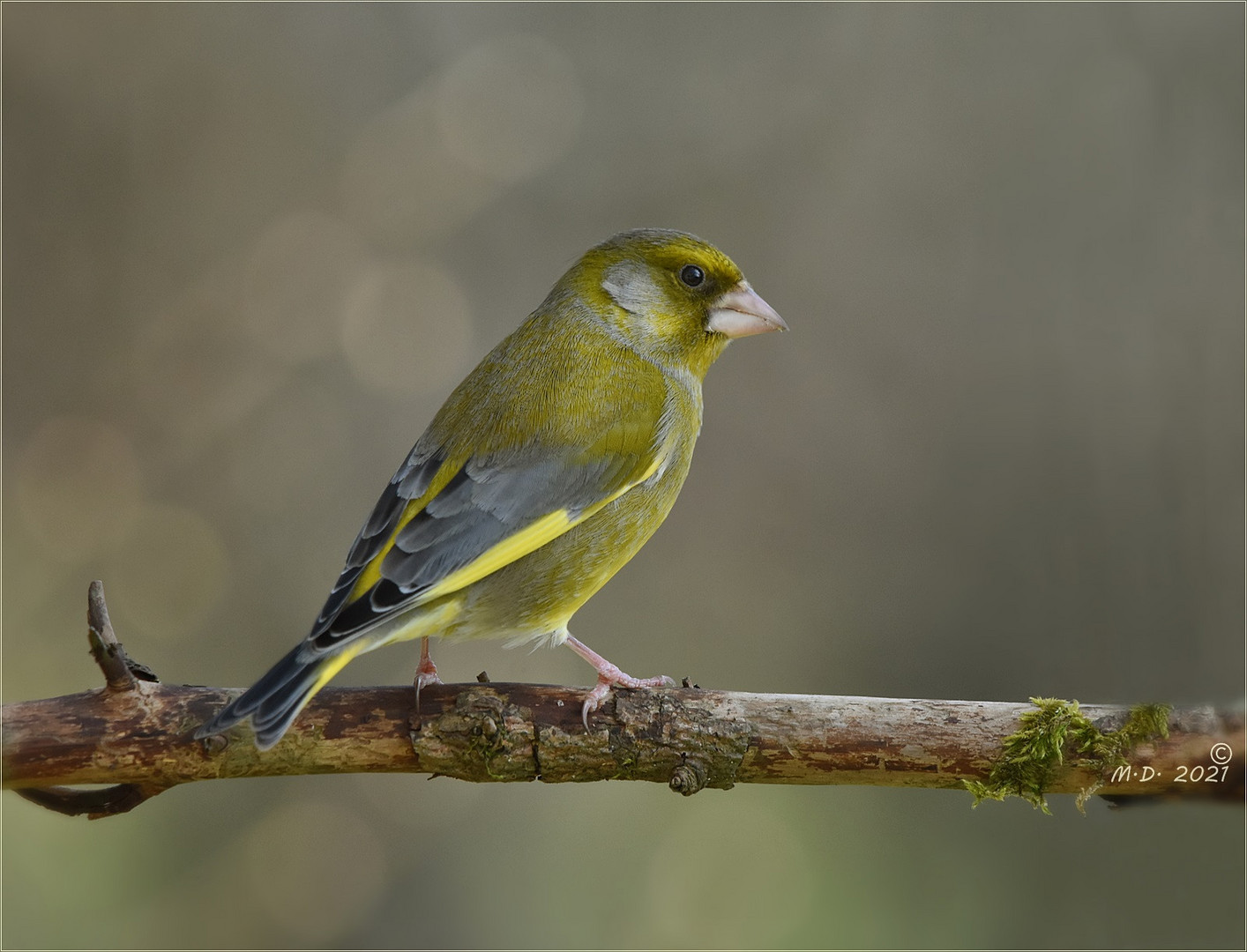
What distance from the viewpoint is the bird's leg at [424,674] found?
9.00 feet

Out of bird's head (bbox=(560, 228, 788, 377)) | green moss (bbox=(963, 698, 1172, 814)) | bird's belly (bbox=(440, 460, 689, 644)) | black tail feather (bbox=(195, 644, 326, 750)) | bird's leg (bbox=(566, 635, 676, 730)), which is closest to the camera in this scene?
black tail feather (bbox=(195, 644, 326, 750))

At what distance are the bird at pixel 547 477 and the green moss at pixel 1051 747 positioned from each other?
89 centimetres

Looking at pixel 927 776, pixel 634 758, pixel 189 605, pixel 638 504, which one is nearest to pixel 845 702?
pixel 927 776

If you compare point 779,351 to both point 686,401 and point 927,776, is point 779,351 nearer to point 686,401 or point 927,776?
point 686,401

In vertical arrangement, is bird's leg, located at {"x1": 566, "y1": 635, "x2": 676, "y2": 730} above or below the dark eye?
below

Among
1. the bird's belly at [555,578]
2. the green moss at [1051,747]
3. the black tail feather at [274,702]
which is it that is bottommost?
the green moss at [1051,747]

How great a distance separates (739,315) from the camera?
3564mm

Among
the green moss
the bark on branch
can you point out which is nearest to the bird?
the bark on branch

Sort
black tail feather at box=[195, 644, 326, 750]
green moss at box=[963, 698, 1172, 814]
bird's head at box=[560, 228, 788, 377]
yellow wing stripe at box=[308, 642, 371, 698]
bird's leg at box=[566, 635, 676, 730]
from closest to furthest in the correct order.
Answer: black tail feather at box=[195, 644, 326, 750] → yellow wing stripe at box=[308, 642, 371, 698] → green moss at box=[963, 698, 1172, 814] → bird's leg at box=[566, 635, 676, 730] → bird's head at box=[560, 228, 788, 377]

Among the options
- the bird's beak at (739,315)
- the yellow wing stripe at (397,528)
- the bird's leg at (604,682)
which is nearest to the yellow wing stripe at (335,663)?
the yellow wing stripe at (397,528)

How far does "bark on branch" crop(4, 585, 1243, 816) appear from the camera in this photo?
261 centimetres

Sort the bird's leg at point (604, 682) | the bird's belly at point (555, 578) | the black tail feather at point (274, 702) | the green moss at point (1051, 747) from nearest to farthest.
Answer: the black tail feather at point (274, 702)
the green moss at point (1051, 747)
the bird's leg at point (604, 682)
the bird's belly at point (555, 578)

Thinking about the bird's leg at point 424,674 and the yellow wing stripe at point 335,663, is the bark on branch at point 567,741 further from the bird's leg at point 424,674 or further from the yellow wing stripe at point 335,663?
the yellow wing stripe at point 335,663

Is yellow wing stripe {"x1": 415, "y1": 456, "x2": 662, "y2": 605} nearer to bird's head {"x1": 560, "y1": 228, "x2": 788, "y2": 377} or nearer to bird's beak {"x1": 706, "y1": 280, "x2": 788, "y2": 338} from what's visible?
bird's head {"x1": 560, "y1": 228, "x2": 788, "y2": 377}
